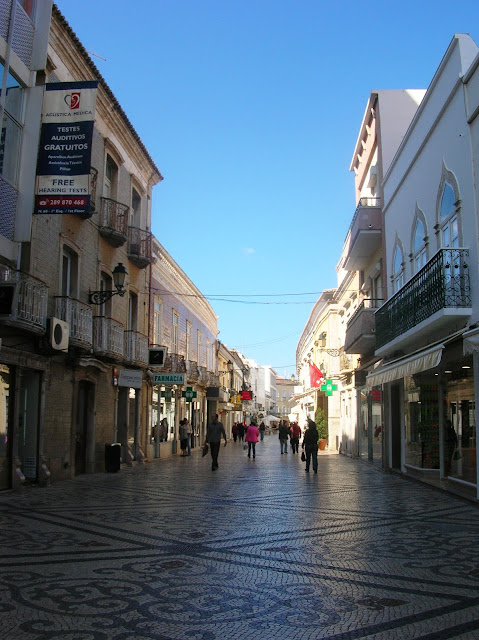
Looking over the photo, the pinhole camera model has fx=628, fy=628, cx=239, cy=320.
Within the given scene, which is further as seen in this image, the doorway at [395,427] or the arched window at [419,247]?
the doorway at [395,427]

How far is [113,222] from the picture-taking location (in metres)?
18.0

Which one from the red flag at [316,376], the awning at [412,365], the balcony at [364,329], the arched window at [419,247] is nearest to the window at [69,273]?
the awning at [412,365]

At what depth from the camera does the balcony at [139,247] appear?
20.7 m

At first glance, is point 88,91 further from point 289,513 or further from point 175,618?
point 175,618

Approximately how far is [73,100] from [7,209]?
94.3 inches

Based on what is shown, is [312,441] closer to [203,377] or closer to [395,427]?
[395,427]

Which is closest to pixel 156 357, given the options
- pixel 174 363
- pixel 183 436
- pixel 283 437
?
pixel 174 363

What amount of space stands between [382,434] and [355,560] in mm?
13378

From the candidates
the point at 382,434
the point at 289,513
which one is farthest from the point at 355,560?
the point at 382,434

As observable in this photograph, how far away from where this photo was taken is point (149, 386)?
23266mm

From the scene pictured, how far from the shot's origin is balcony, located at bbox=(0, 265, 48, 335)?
1098cm

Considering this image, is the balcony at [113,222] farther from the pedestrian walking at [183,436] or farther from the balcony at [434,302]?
the pedestrian walking at [183,436]

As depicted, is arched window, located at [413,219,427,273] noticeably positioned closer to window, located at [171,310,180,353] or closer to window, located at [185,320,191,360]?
window, located at [171,310,180,353]

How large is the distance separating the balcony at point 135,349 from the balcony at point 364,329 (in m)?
7.04
